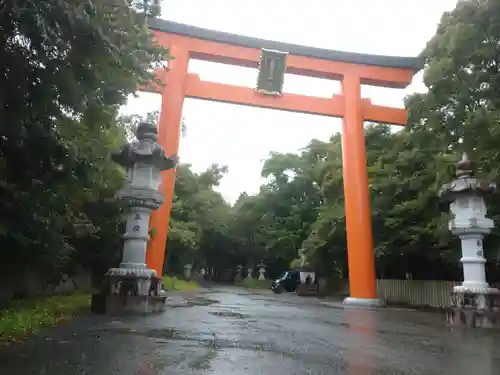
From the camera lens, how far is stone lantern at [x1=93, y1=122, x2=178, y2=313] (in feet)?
24.9

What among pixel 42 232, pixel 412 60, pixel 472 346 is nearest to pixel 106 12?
pixel 42 232

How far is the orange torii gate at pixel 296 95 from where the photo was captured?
13586 millimetres

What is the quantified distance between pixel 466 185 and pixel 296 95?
23.6 feet

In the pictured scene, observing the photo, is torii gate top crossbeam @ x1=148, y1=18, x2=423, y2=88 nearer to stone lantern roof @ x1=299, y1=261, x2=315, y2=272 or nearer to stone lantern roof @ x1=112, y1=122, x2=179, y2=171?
stone lantern roof @ x1=112, y1=122, x2=179, y2=171

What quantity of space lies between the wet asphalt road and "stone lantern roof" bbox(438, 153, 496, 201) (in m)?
2.95

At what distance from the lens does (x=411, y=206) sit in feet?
43.7

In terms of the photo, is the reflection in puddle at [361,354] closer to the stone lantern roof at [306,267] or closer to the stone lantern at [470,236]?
the stone lantern at [470,236]

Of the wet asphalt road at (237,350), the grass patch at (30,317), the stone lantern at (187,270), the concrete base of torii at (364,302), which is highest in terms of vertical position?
the stone lantern at (187,270)

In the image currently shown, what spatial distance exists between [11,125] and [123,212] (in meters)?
5.13

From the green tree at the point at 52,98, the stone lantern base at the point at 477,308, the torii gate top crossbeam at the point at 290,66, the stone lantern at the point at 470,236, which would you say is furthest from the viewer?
the torii gate top crossbeam at the point at 290,66

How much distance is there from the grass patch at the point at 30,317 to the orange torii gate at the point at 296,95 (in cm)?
556

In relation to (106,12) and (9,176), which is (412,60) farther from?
(9,176)

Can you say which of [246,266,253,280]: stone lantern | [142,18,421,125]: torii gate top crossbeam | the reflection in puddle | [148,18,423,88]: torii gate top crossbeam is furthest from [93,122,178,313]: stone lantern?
[246,266,253,280]: stone lantern

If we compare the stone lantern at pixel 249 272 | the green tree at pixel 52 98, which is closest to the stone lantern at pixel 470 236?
the green tree at pixel 52 98
